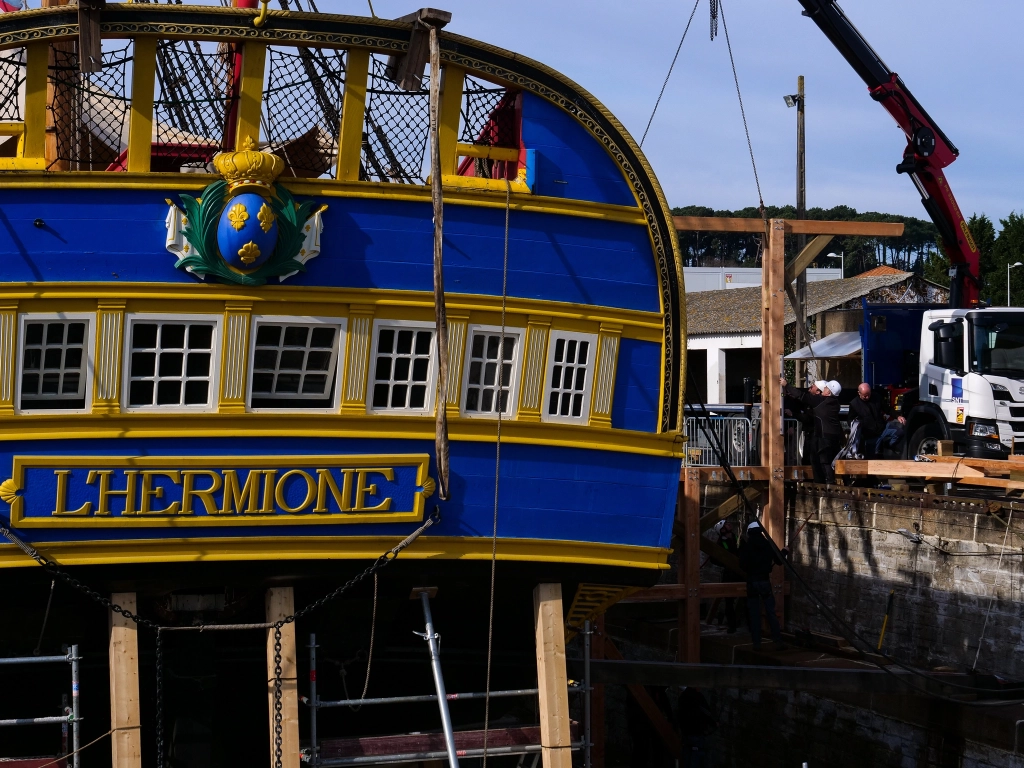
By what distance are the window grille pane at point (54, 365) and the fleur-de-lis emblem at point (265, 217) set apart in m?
1.50

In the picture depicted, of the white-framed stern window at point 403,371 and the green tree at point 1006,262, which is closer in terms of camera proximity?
the white-framed stern window at point 403,371

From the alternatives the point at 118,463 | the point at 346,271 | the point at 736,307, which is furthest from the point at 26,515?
the point at 736,307

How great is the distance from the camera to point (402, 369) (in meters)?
9.86

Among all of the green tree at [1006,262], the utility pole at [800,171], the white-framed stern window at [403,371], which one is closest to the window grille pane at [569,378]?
the white-framed stern window at [403,371]

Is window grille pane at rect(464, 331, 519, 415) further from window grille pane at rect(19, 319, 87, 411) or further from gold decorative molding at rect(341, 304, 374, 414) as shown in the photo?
window grille pane at rect(19, 319, 87, 411)

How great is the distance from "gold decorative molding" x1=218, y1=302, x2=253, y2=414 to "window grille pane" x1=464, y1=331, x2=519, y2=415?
1759mm

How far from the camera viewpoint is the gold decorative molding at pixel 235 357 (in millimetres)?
9375

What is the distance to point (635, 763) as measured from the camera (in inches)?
635

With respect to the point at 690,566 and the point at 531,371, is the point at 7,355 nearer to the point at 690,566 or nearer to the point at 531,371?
the point at 531,371

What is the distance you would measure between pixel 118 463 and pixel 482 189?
11.4 feet

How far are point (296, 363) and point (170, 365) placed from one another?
94 centimetres

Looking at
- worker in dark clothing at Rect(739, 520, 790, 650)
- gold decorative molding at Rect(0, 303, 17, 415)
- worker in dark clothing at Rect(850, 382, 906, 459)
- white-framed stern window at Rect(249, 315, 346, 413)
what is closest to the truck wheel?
worker in dark clothing at Rect(850, 382, 906, 459)

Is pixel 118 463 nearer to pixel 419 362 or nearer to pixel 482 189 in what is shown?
pixel 419 362

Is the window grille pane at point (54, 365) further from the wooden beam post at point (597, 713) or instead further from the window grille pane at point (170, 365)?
the wooden beam post at point (597, 713)
